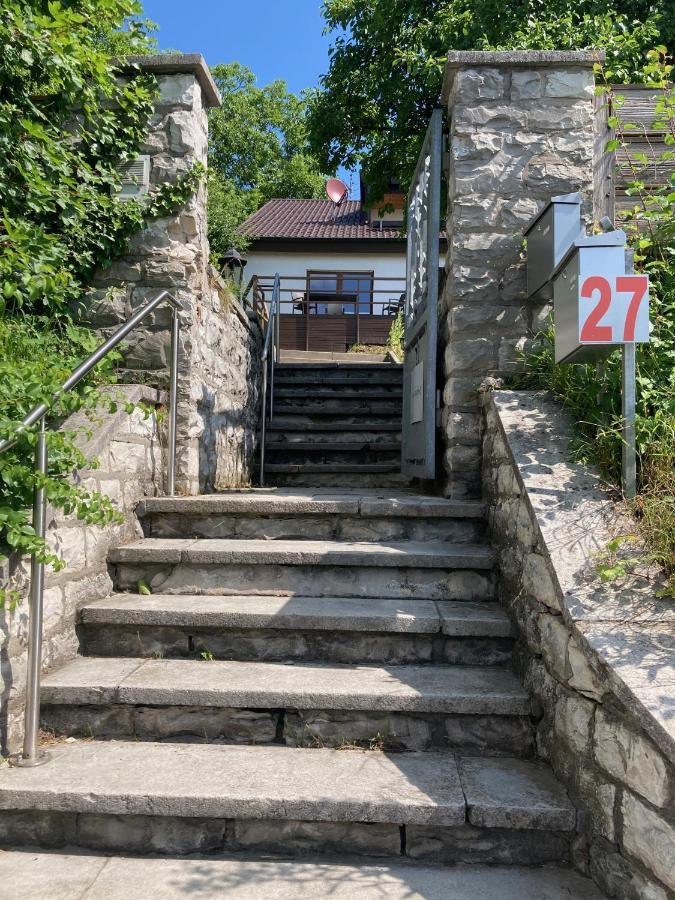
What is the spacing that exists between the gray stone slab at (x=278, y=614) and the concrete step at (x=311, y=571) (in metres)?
0.09

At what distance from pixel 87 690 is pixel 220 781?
607 millimetres

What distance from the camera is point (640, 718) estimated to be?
4.98ft

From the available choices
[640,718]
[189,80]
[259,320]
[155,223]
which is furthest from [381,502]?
[259,320]

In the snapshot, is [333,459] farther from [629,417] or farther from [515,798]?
[515,798]

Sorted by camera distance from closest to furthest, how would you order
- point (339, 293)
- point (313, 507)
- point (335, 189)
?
point (313, 507) → point (339, 293) → point (335, 189)

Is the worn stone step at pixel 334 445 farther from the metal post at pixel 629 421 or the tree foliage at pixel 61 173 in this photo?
the metal post at pixel 629 421

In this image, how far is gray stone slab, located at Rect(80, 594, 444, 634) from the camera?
2.42 m

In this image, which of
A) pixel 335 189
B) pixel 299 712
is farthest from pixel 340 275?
pixel 299 712

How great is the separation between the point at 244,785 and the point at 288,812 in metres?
0.16

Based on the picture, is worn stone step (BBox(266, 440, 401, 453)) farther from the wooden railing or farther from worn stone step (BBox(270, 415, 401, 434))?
the wooden railing

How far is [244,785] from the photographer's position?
1861 millimetres

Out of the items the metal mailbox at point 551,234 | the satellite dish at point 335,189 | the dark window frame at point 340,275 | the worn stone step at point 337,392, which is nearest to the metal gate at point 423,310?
the metal mailbox at point 551,234

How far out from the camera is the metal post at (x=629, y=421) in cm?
211

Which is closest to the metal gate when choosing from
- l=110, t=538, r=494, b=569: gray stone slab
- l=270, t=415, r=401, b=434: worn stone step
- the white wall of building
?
l=110, t=538, r=494, b=569: gray stone slab
